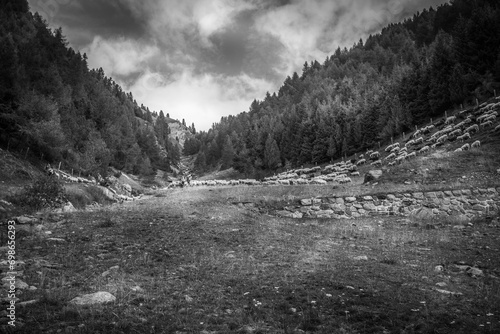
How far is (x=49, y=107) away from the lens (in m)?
Result: 41.3

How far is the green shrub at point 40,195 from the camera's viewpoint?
15.8 m

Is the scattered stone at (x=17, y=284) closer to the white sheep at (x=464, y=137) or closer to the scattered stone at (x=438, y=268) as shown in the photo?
the scattered stone at (x=438, y=268)

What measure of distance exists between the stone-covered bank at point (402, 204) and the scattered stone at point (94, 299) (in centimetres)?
1584

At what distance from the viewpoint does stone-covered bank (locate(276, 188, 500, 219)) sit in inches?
757

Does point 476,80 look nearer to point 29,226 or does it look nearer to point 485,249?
point 485,249

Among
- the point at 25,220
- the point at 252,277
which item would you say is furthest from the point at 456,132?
the point at 25,220

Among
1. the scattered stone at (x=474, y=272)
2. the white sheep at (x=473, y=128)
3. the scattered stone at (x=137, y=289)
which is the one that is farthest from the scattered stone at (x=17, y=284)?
the white sheep at (x=473, y=128)

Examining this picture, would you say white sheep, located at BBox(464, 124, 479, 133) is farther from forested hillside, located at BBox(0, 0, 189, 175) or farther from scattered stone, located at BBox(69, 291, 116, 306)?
forested hillside, located at BBox(0, 0, 189, 175)

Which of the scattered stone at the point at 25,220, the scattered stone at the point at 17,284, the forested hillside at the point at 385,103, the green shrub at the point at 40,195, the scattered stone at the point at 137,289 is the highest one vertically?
the forested hillside at the point at 385,103

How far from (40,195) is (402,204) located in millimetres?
Answer: 23996

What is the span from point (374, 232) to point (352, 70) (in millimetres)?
155993

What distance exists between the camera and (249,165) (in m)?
94.9

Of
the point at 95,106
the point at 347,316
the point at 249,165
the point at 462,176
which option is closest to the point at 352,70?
the point at 249,165

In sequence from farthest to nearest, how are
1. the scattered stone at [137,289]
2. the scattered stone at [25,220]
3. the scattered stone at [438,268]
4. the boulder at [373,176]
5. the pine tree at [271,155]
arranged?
the pine tree at [271,155]
the boulder at [373,176]
the scattered stone at [25,220]
the scattered stone at [438,268]
the scattered stone at [137,289]
